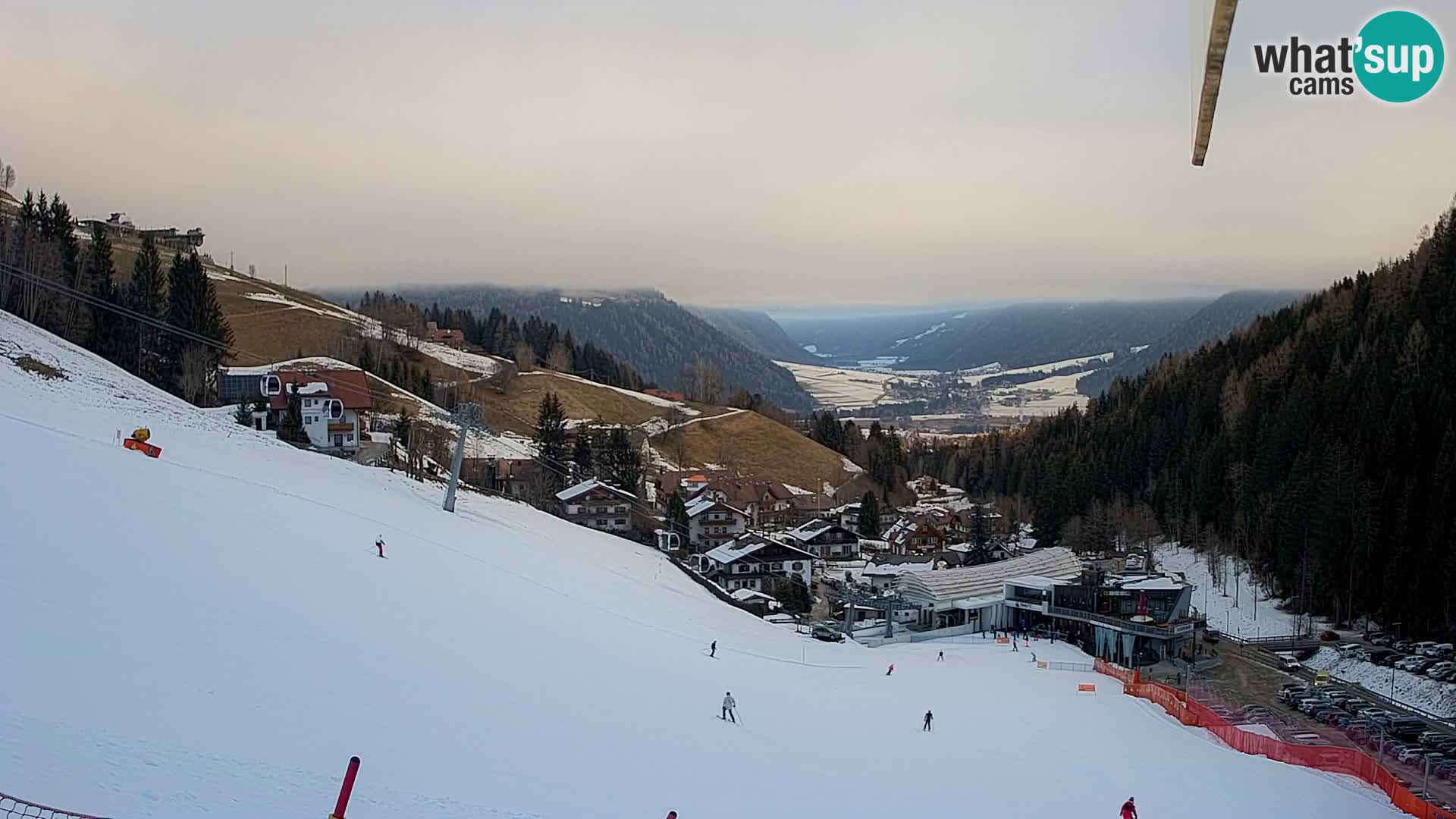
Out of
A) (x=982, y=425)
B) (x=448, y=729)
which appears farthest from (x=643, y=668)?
(x=982, y=425)

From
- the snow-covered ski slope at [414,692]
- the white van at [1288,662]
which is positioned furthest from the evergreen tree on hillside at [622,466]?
the white van at [1288,662]

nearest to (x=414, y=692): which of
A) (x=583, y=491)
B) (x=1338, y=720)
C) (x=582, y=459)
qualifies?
(x=1338, y=720)

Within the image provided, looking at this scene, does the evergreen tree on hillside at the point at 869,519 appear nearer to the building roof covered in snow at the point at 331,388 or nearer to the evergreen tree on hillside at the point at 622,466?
the evergreen tree on hillside at the point at 622,466

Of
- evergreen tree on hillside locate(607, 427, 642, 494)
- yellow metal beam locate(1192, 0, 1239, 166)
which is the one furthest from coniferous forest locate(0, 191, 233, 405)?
yellow metal beam locate(1192, 0, 1239, 166)

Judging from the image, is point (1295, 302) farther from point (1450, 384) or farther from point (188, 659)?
point (188, 659)

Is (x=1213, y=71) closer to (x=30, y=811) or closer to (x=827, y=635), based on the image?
(x=30, y=811)

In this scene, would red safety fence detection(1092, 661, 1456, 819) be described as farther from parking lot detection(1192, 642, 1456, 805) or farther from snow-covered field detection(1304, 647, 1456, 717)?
snow-covered field detection(1304, 647, 1456, 717)
